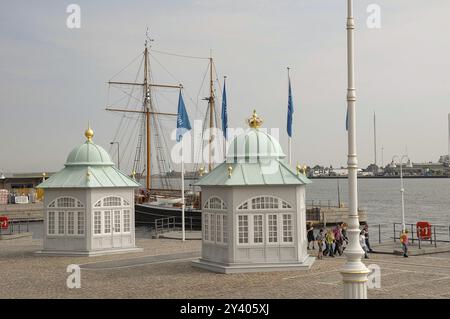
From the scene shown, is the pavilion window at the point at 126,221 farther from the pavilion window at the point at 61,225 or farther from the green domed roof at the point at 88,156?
the pavilion window at the point at 61,225

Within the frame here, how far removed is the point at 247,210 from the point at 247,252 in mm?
1617

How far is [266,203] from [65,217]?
11.6 meters

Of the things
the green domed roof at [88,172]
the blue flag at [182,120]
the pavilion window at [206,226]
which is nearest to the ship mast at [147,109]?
the blue flag at [182,120]

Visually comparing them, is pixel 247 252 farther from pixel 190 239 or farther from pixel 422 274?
pixel 190 239

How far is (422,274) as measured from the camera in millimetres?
20453

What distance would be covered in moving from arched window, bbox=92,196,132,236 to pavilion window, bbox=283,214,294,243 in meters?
10.6

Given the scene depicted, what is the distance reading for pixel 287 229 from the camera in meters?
22.7

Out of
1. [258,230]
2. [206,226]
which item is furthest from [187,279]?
[206,226]

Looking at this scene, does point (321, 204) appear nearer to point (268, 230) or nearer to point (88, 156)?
point (88, 156)

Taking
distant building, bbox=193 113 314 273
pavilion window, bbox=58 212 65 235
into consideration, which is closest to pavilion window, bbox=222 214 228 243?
distant building, bbox=193 113 314 273

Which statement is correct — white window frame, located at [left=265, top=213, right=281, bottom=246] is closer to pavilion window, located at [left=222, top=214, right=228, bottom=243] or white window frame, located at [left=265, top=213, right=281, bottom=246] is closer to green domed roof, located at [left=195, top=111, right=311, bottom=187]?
green domed roof, located at [left=195, top=111, right=311, bottom=187]

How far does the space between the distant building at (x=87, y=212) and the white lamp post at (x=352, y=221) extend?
18.6 meters

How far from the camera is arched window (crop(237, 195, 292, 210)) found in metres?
22.6
